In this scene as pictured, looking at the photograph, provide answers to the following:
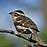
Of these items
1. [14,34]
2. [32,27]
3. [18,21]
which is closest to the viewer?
[14,34]

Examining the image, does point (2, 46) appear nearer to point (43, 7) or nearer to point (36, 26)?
point (36, 26)

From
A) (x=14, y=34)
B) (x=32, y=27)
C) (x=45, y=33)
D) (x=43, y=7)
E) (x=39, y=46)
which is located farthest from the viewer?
(x=43, y=7)

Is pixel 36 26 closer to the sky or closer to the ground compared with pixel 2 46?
closer to the sky

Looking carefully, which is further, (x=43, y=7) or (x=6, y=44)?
(x=43, y=7)

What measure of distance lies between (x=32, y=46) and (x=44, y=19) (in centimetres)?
91

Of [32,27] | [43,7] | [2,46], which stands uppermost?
[43,7]

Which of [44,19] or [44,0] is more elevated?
[44,0]

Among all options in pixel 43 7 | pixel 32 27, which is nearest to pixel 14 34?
pixel 32 27

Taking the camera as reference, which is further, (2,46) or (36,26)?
(2,46)

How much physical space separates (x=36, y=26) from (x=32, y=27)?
0.02 m

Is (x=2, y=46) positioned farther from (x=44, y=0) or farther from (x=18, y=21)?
(x=44, y=0)

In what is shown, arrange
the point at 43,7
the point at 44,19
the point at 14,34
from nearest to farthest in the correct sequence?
the point at 14,34 < the point at 44,19 < the point at 43,7

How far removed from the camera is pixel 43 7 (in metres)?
1.79

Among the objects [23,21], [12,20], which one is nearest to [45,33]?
[23,21]
